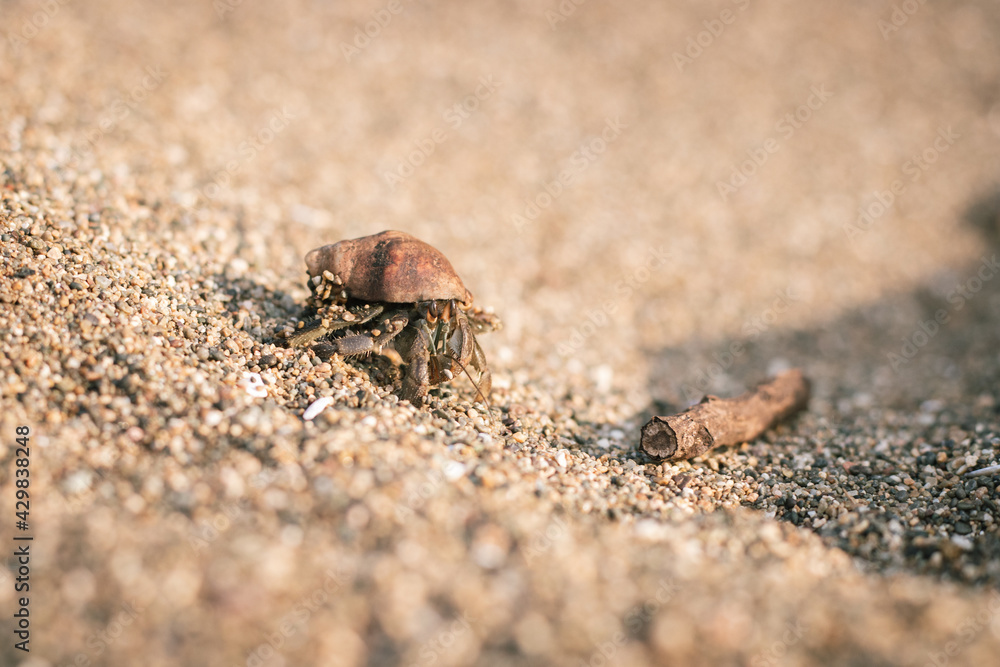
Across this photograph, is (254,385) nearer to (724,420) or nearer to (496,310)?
(496,310)

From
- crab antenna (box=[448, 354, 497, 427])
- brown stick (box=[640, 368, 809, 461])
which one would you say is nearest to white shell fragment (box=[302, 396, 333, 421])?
crab antenna (box=[448, 354, 497, 427])

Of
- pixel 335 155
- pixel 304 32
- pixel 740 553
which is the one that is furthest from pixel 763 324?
pixel 304 32

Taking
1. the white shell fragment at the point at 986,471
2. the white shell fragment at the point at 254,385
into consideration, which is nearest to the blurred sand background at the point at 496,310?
the white shell fragment at the point at 254,385

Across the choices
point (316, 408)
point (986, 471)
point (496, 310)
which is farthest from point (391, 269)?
point (986, 471)

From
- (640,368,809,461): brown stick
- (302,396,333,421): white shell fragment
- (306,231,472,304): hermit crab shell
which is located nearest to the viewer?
(302,396,333,421): white shell fragment

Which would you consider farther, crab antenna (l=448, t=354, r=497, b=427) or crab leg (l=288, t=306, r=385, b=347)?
crab antenna (l=448, t=354, r=497, b=427)

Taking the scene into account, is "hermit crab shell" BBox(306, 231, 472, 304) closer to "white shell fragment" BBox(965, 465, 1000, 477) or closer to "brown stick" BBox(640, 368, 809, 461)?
"brown stick" BBox(640, 368, 809, 461)

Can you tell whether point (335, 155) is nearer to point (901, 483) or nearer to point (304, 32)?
point (304, 32)
